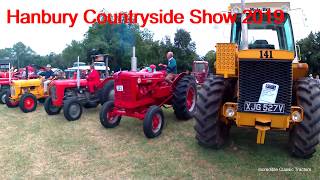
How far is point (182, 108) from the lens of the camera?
6.55 m

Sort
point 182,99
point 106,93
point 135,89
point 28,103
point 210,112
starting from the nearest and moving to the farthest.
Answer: point 210,112
point 135,89
point 182,99
point 106,93
point 28,103

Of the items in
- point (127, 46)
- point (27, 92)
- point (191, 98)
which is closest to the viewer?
A: point (191, 98)

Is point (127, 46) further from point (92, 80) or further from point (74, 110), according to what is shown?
point (74, 110)

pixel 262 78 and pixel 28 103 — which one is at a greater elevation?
pixel 262 78

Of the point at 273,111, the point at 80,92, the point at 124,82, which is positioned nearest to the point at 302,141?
the point at 273,111

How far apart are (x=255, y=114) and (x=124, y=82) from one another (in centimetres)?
291

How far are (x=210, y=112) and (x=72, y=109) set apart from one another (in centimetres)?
420

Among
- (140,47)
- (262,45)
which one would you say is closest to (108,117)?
(262,45)

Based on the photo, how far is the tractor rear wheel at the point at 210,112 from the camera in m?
4.23

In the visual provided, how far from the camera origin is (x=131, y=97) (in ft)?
19.4

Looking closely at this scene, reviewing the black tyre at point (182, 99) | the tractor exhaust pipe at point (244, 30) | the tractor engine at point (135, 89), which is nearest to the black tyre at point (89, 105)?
the tractor engine at point (135, 89)

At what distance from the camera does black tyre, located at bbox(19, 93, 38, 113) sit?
8.65 metres

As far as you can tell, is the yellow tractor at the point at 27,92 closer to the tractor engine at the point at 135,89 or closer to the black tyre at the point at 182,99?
the tractor engine at the point at 135,89

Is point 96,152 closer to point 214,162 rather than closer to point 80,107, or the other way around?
point 214,162
